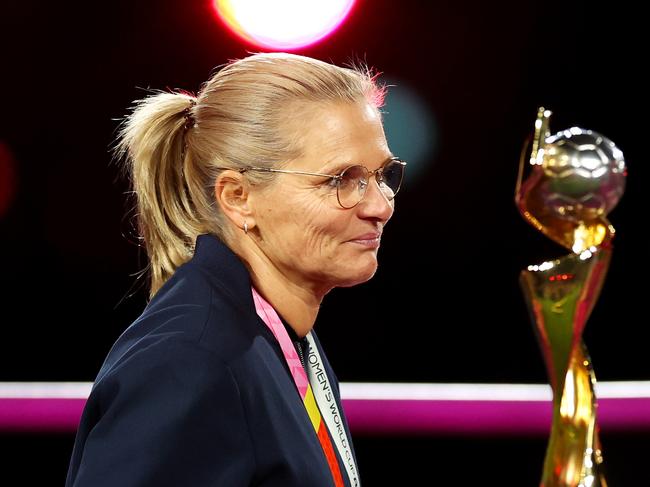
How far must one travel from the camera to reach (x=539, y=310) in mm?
1034

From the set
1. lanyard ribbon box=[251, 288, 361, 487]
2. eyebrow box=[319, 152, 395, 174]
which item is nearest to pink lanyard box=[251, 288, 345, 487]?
lanyard ribbon box=[251, 288, 361, 487]

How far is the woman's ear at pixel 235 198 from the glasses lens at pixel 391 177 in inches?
8.2

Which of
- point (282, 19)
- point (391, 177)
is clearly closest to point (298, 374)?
point (391, 177)

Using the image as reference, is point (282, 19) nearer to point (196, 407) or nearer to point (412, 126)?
point (412, 126)

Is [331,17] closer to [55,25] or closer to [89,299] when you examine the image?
[55,25]

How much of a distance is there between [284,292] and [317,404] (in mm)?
183

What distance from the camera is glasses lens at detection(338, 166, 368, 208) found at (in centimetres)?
149

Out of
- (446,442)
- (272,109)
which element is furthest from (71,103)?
(272,109)

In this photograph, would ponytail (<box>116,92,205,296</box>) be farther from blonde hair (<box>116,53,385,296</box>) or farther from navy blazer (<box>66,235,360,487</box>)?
navy blazer (<box>66,235,360,487</box>)

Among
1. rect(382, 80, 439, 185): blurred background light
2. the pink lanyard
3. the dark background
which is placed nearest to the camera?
the pink lanyard

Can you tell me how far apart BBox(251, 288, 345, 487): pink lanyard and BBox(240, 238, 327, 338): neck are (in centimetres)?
5

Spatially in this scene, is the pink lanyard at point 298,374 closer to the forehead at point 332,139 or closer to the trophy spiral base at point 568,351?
the forehead at point 332,139

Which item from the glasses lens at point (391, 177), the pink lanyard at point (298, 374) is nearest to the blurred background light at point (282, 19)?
the glasses lens at point (391, 177)

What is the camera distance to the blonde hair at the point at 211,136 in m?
1.51
